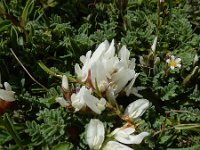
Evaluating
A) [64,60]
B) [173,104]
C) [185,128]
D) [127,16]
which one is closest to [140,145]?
[185,128]

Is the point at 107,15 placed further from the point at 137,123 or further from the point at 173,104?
the point at 137,123

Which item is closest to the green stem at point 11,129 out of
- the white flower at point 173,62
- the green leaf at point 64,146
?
the green leaf at point 64,146

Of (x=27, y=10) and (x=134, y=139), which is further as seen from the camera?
(x=27, y=10)

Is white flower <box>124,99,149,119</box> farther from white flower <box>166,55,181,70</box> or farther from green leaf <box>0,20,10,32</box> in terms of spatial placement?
green leaf <box>0,20,10,32</box>

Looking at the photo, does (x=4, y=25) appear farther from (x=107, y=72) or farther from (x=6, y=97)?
(x=107, y=72)

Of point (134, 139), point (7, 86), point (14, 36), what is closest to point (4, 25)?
point (14, 36)

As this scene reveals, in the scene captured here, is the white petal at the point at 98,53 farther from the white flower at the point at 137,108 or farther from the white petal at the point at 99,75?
the white flower at the point at 137,108

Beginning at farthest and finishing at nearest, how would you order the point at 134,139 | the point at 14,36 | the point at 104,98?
the point at 14,36
the point at 104,98
the point at 134,139
